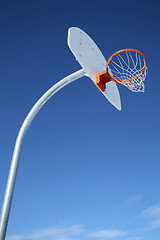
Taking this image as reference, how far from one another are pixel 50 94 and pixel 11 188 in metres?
1.53

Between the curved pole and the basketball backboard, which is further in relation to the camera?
the basketball backboard

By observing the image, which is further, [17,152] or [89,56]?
[89,56]

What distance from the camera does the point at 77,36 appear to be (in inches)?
162

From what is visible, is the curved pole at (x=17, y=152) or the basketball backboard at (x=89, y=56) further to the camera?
the basketball backboard at (x=89, y=56)

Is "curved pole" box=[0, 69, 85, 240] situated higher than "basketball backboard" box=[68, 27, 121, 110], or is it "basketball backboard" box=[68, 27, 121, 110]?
"basketball backboard" box=[68, 27, 121, 110]

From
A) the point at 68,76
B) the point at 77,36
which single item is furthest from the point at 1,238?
the point at 77,36

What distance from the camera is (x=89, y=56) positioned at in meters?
4.45

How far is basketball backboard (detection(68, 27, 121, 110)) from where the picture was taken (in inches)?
154

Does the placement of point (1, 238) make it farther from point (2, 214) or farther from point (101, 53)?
point (101, 53)

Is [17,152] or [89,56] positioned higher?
[89,56]

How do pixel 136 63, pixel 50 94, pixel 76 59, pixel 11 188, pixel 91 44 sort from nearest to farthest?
pixel 11 188 → pixel 50 94 → pixel 76 59 → pixel 136 63 → pixel 91 44

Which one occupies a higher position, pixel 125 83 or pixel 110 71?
pixel 110 71

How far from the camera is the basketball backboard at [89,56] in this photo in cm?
391

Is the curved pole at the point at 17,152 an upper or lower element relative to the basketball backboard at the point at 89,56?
lower
